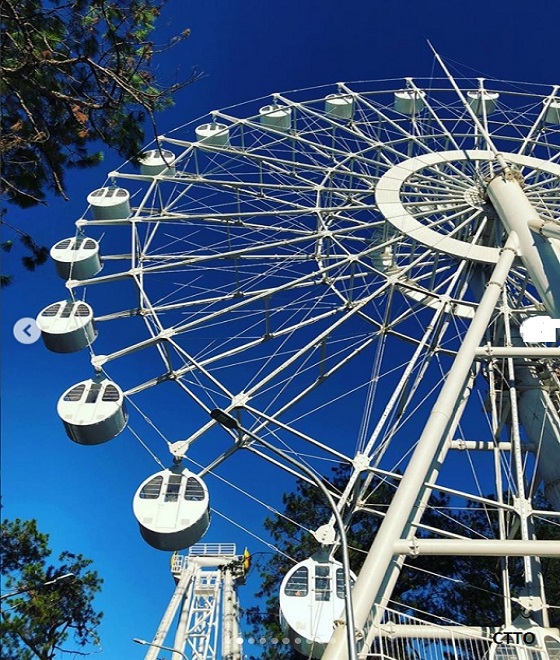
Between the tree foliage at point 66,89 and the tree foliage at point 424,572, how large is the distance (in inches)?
603

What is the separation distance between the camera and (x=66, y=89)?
9.97m

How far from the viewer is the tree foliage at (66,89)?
8898 mm

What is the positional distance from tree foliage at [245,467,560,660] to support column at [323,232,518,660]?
1161 cm

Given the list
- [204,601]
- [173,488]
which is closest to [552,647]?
[173,488]

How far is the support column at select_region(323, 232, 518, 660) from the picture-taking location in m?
7.40

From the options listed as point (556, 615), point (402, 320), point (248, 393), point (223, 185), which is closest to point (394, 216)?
point (402, 320)

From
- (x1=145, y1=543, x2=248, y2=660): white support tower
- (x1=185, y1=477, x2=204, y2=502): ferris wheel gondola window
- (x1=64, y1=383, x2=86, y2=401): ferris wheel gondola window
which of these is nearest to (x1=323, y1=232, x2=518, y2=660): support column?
(x1=185, y1=477, x2=204, y2=502): ferris wheel gondola window

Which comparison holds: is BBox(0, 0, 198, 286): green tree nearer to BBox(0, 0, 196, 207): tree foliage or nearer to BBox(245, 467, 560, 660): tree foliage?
BBox(0, 0, 196, 207): tree foliage

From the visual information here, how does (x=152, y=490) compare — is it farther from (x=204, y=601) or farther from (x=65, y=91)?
(x=204, y=601)

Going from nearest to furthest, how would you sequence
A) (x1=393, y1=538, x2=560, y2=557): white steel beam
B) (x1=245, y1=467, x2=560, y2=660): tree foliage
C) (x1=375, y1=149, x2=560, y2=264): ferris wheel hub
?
1. (x1=393, y1=538, x2=560, y2=557): white steel beam
2. (x1=375, y1=149, x2=560, y2=264): ferris wheel hub
3. (x1=245, y1=467, x2=560, y2=660): tree foliage

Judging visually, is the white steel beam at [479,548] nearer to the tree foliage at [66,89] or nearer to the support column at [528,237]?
the support column at [528,237]

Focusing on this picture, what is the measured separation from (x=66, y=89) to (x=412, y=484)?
8.11 metres

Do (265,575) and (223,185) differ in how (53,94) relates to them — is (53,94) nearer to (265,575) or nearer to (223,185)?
(223,185)

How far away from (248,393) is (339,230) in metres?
5.92
